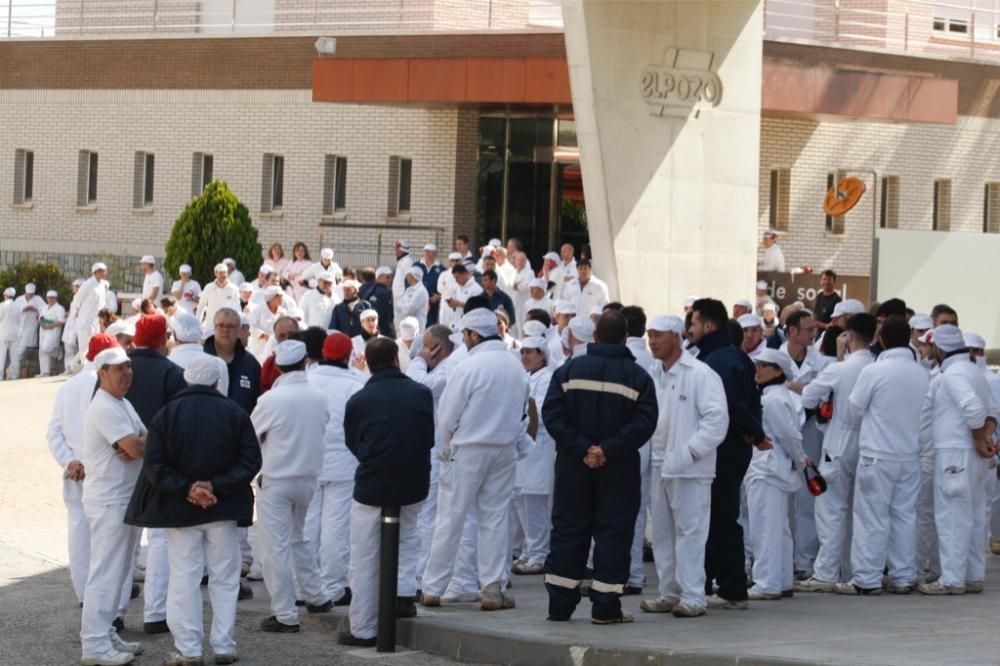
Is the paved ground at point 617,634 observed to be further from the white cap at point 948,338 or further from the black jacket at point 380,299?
the black jacket at point 380,299

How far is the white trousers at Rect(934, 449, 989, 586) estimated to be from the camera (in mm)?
12703

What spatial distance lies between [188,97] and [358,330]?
63.4 ft

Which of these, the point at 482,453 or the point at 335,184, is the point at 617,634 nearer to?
the point at 482,453

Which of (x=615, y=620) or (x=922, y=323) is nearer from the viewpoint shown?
(x=615, y=620)

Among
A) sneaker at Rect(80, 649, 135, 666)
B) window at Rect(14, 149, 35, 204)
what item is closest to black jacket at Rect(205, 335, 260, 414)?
sneaker at Rect(80, 649, 135, 666)

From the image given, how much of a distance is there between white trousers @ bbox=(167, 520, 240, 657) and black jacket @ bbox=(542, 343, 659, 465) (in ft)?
6.89

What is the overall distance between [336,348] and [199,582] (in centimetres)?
252

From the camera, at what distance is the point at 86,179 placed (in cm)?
4153

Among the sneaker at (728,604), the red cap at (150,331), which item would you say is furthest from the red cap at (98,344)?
the sneaker at (728,604)

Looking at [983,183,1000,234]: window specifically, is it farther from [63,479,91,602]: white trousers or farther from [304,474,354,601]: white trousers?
[63,479,91,602]: white trousers

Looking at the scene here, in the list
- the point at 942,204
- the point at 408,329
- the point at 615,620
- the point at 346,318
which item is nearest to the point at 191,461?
the point at 615,620

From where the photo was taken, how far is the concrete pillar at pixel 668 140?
2200cm

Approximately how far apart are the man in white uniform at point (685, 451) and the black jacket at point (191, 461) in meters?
2.71

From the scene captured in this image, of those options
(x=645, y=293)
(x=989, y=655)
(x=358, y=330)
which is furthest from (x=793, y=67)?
(x=989, y=655)
